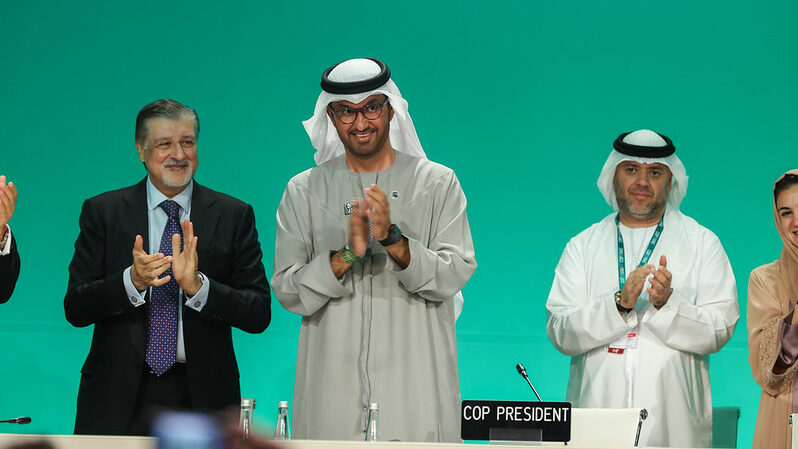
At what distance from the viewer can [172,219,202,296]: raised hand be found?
3.21 meters

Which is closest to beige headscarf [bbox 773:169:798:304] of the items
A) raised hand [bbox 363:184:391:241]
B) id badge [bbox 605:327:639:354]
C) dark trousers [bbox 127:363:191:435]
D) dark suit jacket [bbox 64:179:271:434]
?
id badge [bbox 605:327:639:354]

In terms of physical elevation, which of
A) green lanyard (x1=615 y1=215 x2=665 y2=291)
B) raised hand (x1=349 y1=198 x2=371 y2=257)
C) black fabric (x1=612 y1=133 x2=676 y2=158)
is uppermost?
black fabric (x1=612 y1=133 x2=676 y2=158)

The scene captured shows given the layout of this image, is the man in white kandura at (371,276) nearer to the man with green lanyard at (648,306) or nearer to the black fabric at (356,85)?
the black fabric at (356,85)

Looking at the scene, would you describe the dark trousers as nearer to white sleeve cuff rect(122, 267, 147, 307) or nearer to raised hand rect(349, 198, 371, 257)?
white sleeve cuff rect(122, 267, 147, 307)

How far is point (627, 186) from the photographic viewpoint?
4230 mm

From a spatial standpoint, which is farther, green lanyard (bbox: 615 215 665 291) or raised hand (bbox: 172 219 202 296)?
green lanyard (bbox: 615 215 665 291)

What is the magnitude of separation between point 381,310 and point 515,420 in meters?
0.93

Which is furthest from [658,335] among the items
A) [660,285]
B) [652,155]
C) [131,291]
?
[131,291]

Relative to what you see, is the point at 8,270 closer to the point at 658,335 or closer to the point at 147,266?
the point at 147,266

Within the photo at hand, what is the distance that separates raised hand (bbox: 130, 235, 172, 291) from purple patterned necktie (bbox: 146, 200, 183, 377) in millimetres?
175

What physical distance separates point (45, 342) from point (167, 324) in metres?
2.33

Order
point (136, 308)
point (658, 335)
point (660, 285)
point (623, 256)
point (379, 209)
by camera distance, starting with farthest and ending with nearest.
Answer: point (623, 256) → point (658, 335) → point (660, 285) → point (136, 308) → point (379, 209)

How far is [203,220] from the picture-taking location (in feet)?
11.4

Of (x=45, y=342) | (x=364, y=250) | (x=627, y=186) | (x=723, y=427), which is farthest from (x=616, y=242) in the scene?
(x=45, y=342)
